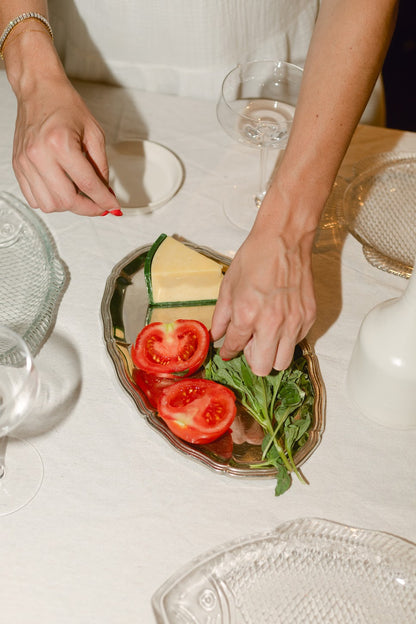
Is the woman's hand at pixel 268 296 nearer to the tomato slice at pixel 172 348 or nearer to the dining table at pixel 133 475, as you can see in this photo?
the tomato slice at pixel 172 348

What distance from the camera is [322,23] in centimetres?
110

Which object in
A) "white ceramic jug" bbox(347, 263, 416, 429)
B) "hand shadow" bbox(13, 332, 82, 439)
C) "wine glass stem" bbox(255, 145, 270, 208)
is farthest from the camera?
"wine glass stem" bbox(255, 145, 270, 208)

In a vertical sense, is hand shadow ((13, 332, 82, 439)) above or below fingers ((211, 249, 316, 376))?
below

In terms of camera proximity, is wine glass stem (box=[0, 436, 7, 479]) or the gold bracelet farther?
the gold bracelet

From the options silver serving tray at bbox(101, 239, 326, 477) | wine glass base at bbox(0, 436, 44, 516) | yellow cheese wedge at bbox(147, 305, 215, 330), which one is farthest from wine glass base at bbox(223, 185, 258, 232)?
wine glass base at bbox(0, 436, 44, 516)

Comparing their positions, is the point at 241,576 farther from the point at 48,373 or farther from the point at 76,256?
the point at 76,256

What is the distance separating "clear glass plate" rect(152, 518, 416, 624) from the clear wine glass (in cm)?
25

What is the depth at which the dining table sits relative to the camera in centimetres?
89

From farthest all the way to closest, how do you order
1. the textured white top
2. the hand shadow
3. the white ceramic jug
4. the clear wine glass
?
the textured white top
the hand shadow
the white ceramic jug
the clear wine glass

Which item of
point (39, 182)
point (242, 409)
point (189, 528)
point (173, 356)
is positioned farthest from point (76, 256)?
point (189, 528)

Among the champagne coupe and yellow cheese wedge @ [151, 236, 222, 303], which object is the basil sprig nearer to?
yellow cheese wedge @ [151, 236, 222, 303]

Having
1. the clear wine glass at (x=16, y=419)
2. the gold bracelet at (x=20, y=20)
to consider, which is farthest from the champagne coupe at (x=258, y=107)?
the clear wine glass at (x=16, y=419)

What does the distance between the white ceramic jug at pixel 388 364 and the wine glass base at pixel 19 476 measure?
20.1 inches

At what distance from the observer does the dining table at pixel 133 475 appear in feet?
2.93
